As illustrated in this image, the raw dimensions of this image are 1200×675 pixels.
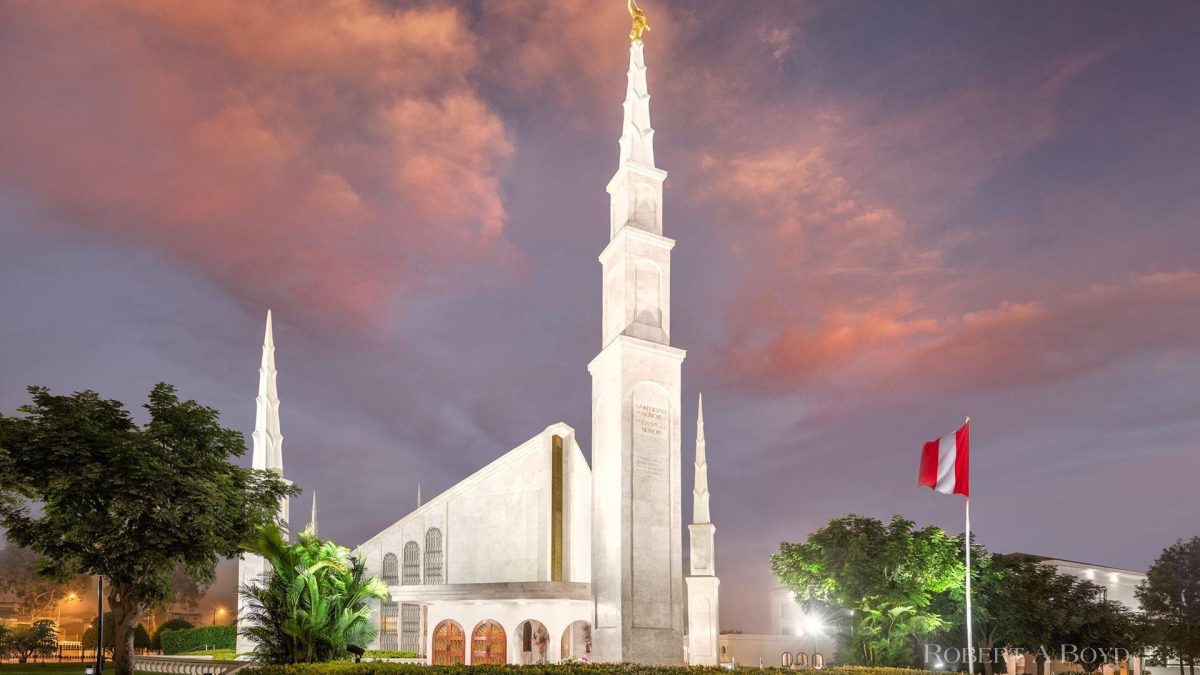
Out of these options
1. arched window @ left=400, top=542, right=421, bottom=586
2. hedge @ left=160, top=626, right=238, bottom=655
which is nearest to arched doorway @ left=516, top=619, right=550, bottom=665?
arched window @ left=400, top=542, right=421, bottom=586

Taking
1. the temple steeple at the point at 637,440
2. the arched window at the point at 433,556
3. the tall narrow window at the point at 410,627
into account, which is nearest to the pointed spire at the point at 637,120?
the temple steeple at the point at 637,440

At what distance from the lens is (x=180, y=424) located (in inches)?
1040

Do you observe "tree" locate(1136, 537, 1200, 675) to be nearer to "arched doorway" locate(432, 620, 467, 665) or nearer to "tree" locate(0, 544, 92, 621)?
"arched doorway" locate(432, 620, 467, 665)

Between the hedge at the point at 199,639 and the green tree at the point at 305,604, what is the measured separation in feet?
105

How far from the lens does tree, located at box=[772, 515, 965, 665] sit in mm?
46344

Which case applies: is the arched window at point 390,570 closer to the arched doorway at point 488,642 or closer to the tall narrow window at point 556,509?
the arched doorway at point 488,642

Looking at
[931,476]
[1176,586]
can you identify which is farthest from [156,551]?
[1176,586]

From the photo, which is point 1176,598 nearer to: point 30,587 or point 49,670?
Answer: point 49,670

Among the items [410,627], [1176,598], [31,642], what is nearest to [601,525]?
[410,627]

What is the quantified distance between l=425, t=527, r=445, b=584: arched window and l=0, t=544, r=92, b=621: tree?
46549 mm

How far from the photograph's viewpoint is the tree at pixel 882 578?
46.3 meters

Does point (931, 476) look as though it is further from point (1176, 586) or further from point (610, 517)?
point (1176, 586)

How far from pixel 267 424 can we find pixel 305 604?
18.5 m

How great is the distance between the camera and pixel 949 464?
30625mm
